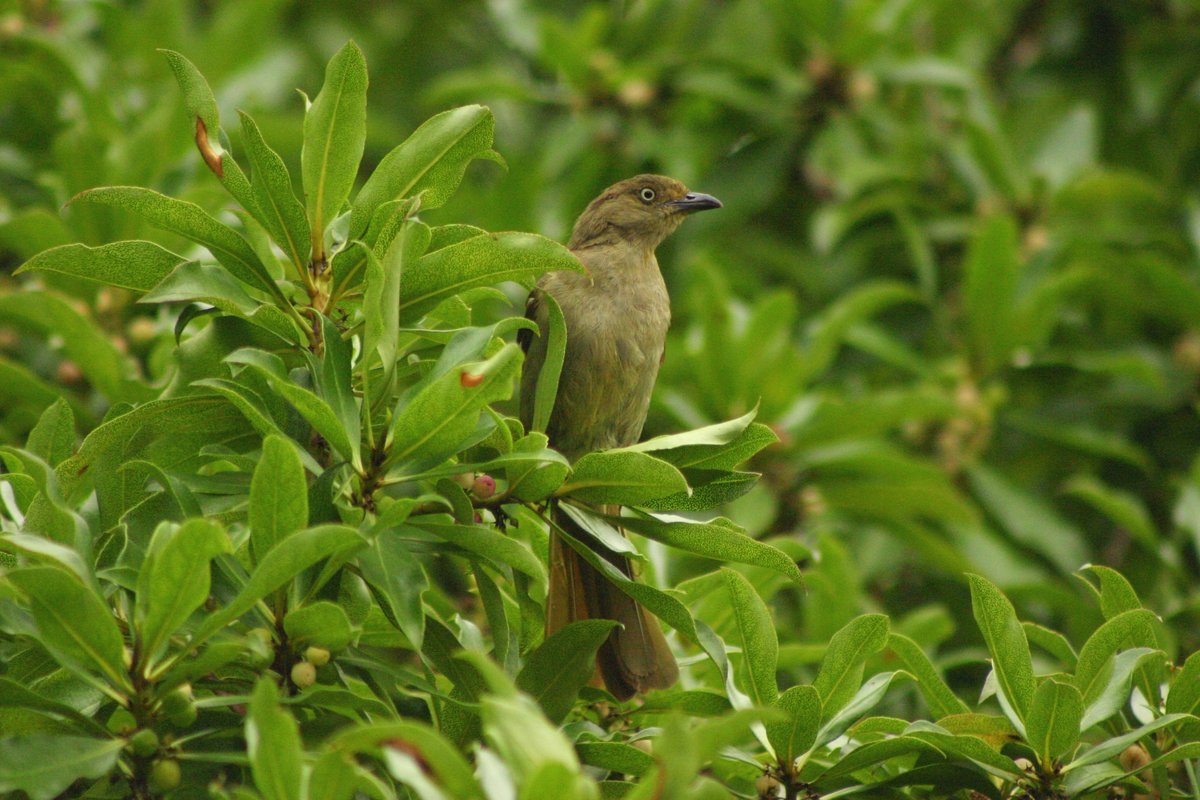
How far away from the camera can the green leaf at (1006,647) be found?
7.99 feet

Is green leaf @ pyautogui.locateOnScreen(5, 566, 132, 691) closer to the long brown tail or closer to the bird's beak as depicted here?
the long brown tail

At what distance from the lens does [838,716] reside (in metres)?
2.48

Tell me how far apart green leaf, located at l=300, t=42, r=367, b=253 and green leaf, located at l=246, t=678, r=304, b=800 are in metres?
1.00

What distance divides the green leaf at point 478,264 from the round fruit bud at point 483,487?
14.3 inches

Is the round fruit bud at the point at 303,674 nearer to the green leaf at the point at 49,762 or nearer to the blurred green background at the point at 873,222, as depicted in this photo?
the green leaf at the point at 49,762

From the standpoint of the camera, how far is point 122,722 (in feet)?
7.03

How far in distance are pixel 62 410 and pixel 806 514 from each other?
2975mm

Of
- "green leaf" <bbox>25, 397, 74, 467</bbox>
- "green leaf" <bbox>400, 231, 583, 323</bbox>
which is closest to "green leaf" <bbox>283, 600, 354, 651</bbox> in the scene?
"green leaf" <bbox>400, 231, 583, 323</bbox>

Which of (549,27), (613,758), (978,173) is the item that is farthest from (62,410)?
(978,173)

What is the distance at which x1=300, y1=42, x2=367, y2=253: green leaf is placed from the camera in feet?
7.75

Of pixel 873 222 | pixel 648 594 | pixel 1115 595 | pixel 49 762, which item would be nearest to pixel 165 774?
pixel 49 762

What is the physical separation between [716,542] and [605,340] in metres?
1.54

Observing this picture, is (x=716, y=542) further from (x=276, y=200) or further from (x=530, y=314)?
(x=530, y=314)

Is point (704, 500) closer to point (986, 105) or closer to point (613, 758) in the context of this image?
point (613, 758)
